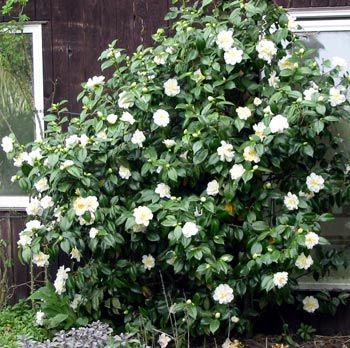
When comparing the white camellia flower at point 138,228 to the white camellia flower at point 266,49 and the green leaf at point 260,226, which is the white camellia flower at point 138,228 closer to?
the green leaf at point 260,226

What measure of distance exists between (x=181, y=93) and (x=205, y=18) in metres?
0.54

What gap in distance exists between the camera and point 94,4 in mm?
5562

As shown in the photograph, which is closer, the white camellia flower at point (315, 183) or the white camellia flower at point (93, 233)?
the white camellia flower at point (93, 233)

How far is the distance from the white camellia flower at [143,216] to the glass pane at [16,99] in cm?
153

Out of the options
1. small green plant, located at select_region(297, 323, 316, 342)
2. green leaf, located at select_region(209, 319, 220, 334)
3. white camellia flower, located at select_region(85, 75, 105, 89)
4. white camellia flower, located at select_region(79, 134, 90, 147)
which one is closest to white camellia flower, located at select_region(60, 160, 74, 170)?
white camellia flower, located at select_region(79, 134, 90, 147)

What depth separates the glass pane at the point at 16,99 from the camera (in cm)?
562

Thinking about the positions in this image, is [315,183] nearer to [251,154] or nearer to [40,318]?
[251,154]

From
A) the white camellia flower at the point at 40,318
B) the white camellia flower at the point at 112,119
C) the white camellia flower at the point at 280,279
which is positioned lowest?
the white camellia flower at the point at 40,318

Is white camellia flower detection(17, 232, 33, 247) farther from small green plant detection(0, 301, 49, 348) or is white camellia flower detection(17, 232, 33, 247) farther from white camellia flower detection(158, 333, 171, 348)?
white camellia flower detection(158, 333, 171, 348)

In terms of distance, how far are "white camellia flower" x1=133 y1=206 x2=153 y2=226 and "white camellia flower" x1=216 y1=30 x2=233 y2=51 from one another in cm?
118

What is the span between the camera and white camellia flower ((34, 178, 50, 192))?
4871 mm

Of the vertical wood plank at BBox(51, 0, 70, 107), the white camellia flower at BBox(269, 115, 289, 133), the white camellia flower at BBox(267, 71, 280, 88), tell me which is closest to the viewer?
the white camellia flower at BBox(269, 115, 289, 133)

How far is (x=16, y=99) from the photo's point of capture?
5.79m

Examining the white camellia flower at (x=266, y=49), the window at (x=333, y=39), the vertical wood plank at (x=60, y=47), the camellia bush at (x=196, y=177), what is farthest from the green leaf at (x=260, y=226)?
the vertical wood plank at (x=60, y=47)
